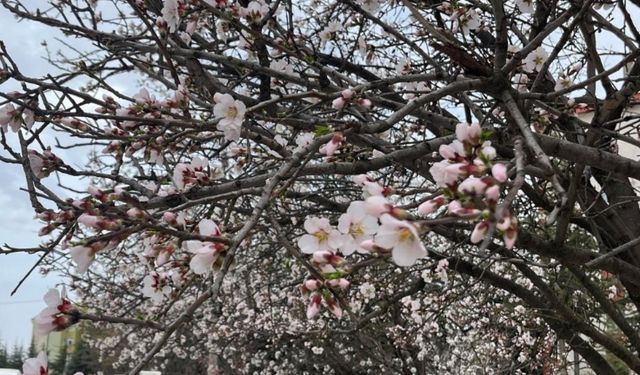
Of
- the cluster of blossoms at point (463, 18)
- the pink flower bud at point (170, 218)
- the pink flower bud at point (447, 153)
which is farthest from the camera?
the cluster of blossoms at point (463, 18)

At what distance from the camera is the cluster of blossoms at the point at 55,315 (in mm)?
1354

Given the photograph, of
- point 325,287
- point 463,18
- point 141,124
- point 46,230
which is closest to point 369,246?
point 325,287

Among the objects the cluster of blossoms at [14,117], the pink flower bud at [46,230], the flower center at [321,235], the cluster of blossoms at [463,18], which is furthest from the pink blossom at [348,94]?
the cluster of blossoms at [463,18]

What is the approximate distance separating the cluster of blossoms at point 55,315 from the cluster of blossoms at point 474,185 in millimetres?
824

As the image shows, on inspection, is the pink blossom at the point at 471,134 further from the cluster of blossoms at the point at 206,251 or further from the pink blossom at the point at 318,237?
the cluster of blossoms at the point at 206,251

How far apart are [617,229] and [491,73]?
2102 mm

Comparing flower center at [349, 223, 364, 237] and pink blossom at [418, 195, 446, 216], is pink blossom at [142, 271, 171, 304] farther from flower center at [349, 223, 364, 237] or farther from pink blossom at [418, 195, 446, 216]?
pink blossom at [418, 195, 446, 216]

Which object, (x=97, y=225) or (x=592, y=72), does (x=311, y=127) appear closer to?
(x=97, y=225)

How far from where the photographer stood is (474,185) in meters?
1.05

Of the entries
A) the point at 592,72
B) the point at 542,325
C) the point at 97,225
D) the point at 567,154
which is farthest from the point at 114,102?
the point at 542,325

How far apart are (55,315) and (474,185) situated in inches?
38.4

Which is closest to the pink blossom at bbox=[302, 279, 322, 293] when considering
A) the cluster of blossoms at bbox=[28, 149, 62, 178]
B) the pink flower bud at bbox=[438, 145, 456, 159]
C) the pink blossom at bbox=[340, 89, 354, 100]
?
the pink flower bud at bbox=[438, 145, 456, 159]

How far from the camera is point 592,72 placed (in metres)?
3.76

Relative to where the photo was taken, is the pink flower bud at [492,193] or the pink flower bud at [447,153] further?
the pink flower bud at [447,153]
